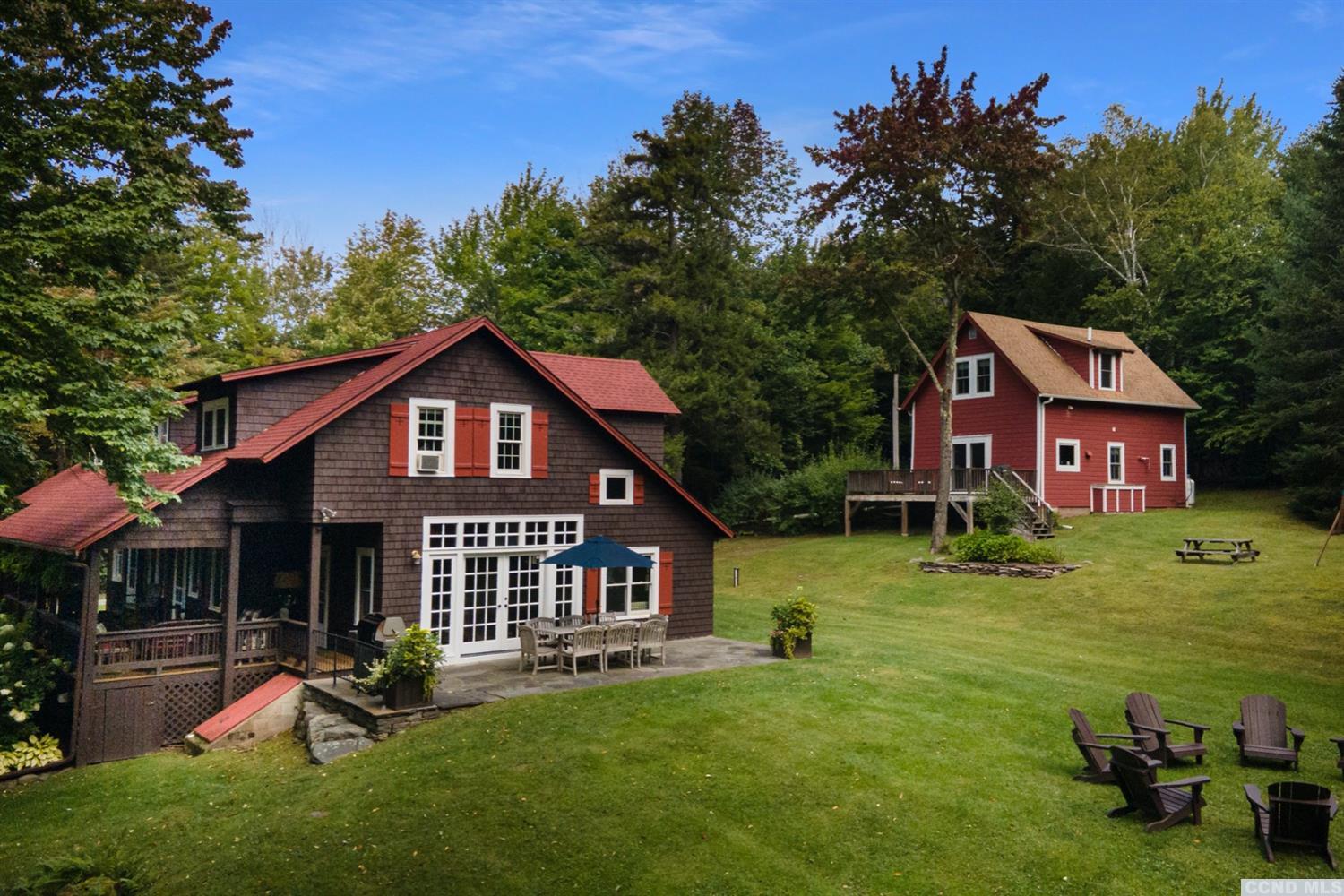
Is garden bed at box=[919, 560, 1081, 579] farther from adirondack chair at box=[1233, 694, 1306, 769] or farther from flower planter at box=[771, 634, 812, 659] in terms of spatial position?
adirondack chair at box=[1233, 694, 1306, 769]

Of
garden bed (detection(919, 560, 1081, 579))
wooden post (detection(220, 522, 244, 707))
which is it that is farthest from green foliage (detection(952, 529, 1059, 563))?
wooden post (detection(220, 522, 244, 707))

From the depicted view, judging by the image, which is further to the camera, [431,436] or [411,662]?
[431,436]

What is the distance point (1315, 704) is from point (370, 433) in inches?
670

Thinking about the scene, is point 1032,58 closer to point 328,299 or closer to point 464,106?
point 464,106

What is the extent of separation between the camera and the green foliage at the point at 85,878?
8.60 meters

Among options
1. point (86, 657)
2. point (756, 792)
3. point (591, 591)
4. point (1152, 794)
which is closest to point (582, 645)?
point (591, 591)

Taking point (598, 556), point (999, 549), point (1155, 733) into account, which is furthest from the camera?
point (999, 549)

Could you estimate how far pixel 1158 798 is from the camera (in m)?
9.72

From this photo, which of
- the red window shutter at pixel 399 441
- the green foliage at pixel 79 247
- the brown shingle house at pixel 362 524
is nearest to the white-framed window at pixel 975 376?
the brown shingle house at pixel 362 524

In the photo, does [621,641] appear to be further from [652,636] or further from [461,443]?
[461,443]

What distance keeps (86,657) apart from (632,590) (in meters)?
10.1

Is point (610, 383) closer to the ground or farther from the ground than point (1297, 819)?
farther from the ground

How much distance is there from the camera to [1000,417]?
34688 mm

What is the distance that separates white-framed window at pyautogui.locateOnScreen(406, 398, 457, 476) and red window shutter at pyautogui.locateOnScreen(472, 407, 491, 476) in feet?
1.48
